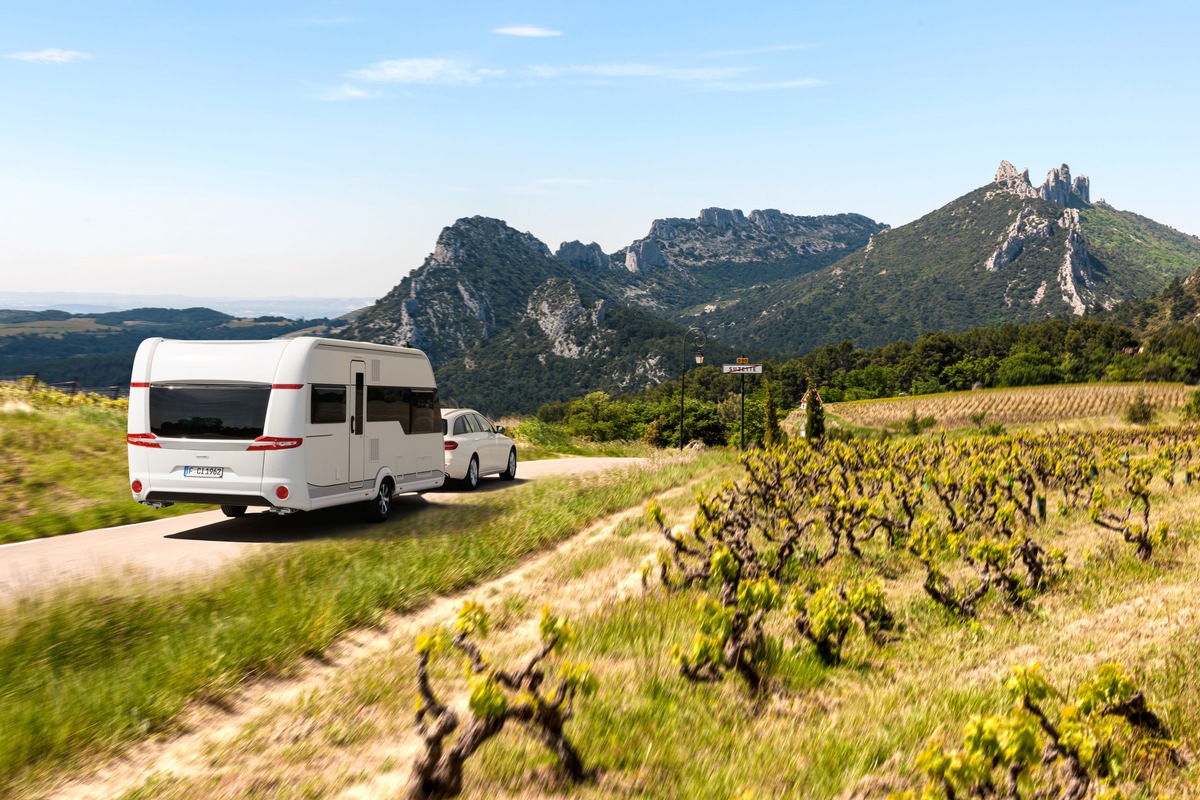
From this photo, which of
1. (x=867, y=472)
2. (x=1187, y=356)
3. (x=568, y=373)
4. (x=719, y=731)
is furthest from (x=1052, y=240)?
(x=719, y=731)

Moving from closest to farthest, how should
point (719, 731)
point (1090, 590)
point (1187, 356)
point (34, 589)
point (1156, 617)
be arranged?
1. point (719, 731)
2. point (1156, 617)
3. point (34, 589)
4. point (1090, 590)
5. point (1187, 356)

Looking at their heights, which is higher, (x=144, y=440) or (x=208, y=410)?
(x=208, y=410)

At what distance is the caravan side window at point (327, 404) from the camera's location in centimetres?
1145

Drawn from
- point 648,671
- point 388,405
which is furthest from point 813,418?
point 648,671

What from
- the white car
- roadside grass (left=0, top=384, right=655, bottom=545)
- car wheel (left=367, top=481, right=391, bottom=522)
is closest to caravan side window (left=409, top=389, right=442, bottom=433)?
the white car

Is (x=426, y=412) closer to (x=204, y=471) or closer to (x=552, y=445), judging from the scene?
(x=204, y=471)

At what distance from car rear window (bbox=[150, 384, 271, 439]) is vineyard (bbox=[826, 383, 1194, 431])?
83.1 meters

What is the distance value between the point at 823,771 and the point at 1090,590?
581cm

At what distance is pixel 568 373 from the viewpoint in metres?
151

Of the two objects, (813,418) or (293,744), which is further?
(813,418)

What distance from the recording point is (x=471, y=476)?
1756cm

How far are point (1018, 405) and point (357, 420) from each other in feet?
313

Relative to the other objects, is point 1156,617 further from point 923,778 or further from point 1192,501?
point 1192,501

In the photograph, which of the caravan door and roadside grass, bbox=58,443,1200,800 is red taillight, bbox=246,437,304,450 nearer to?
the caravan door
